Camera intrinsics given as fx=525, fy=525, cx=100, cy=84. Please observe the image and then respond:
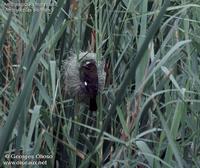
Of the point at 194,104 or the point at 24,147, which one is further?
the point at 194,104

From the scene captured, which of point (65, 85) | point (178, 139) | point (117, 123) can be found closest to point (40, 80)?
point (65, 85)

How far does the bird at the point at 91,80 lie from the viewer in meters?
1.34

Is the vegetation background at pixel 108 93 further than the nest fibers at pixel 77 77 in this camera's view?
No

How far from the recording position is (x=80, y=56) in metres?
1.40

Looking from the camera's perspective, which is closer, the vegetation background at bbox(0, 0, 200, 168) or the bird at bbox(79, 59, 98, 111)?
the vegetation background at bbox(0, 0, 200, 168)

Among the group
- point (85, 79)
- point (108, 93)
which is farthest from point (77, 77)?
point (108, 93)

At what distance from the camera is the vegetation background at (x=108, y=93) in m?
1.17

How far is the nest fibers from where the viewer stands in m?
1.33

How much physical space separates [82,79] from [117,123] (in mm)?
159

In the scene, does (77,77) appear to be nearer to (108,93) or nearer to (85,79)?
(85,79)

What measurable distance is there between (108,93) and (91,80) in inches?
4.1

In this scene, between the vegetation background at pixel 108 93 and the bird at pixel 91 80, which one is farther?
the bird at pixel 91 80

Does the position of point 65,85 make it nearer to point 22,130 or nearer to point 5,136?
point 22,130

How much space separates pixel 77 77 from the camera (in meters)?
1.35
